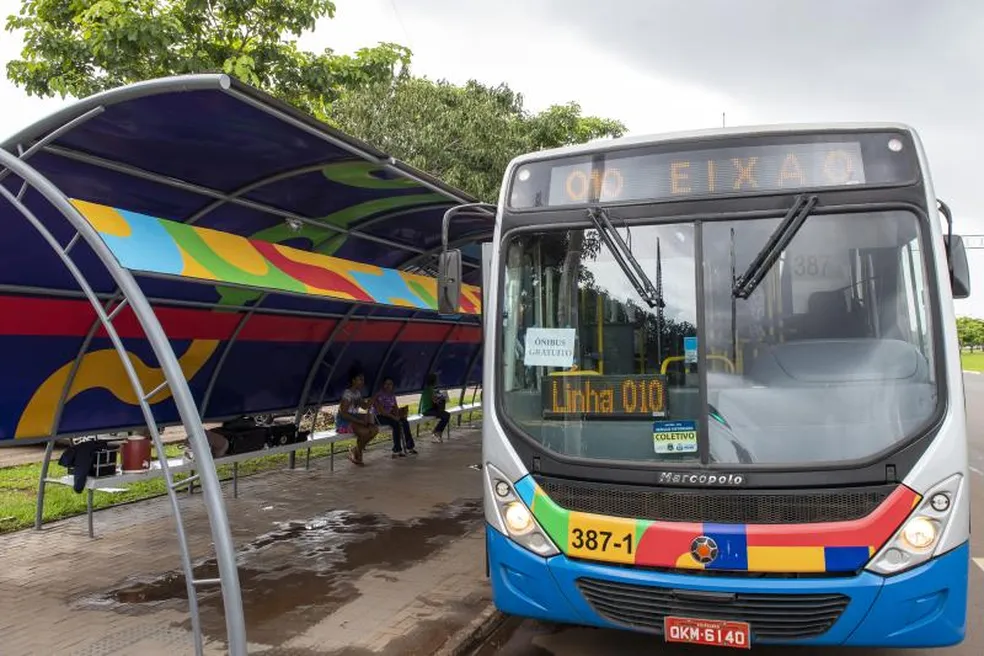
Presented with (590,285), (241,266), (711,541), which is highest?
(241,266)

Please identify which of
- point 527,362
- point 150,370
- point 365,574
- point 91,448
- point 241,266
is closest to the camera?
point 527,362

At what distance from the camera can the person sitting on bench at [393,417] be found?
41.8 ft

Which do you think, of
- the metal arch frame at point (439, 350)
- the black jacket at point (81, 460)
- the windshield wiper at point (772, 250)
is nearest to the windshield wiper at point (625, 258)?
the windshield wiper at point (772, 250)

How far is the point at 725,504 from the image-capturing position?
3.73 meters

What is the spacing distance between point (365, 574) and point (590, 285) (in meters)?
3.38

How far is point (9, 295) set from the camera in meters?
6.30

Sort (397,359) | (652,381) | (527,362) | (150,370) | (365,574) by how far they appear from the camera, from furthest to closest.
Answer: (397,359), (150,370), (365,574), (527,362), (652,381)

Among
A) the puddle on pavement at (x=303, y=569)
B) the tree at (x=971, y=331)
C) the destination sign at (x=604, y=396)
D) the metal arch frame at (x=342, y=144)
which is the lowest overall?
the puddle on pavement at (x=303, y=569)

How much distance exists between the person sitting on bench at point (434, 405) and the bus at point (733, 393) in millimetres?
10086

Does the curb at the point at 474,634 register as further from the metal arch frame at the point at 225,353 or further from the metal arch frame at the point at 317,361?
the metal arch frame at the point at 317,361

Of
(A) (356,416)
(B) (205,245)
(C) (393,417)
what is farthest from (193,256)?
(C) (393,417)

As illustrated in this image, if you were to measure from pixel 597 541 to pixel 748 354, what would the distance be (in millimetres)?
1252

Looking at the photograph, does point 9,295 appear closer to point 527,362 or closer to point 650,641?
point 527,362

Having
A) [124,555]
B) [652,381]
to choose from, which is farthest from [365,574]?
[652,381]
